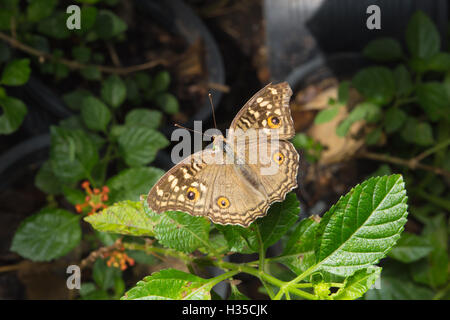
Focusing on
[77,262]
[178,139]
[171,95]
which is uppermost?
[171,95]

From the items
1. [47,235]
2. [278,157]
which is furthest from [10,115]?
[278,157]

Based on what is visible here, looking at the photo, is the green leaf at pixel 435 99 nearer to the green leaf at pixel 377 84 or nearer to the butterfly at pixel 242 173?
the green leaf at pixel 377 84

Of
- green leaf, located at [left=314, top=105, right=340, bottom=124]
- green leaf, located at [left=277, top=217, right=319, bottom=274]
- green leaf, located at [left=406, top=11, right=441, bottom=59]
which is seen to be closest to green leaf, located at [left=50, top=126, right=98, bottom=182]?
green leaf, located at [left=277, top=217, right=319, bottom=274]

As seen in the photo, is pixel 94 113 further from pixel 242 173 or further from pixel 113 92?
pixel 242 173

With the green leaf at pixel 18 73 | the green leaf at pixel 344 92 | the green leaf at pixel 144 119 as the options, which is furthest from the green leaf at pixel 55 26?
the green leaf at pixel 344 92

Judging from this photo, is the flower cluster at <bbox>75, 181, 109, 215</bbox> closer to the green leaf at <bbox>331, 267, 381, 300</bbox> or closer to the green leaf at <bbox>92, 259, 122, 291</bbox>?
the green leaf at <bbox>92, 259, 122, 291</bbox>

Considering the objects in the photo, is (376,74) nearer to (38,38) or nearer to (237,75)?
(237,75)

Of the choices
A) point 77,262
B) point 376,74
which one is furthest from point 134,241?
point 376,74
